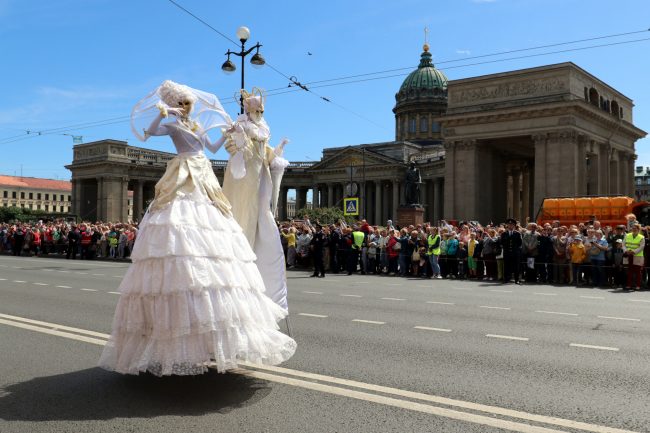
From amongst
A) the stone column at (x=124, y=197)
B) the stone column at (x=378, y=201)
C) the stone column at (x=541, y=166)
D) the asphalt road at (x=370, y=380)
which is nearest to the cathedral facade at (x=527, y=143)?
the stone column at (x=541, y=166)

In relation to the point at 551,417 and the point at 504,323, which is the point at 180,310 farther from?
the point at 504,323

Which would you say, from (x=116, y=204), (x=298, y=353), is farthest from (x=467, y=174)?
(x=116, y=204)

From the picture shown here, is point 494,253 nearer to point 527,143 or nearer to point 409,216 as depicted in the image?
point 409,216

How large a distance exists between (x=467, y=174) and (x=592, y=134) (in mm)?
10303

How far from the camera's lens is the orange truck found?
30.9 metres

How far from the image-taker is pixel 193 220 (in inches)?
215

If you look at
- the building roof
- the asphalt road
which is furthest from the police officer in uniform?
the building roof

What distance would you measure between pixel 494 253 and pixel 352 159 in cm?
7362

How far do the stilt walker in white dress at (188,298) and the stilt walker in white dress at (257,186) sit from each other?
1116 millimetres

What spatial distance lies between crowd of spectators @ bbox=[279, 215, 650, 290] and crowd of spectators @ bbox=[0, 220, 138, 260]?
11469 millimetres

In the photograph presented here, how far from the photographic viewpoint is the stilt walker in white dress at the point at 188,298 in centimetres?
500

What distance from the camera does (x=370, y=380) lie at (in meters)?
5.72

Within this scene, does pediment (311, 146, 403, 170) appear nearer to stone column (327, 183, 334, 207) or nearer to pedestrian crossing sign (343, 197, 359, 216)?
stone column (327, 183, 334, 207)

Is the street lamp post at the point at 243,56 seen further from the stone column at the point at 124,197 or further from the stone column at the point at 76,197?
the stone column at the point at 76,197
